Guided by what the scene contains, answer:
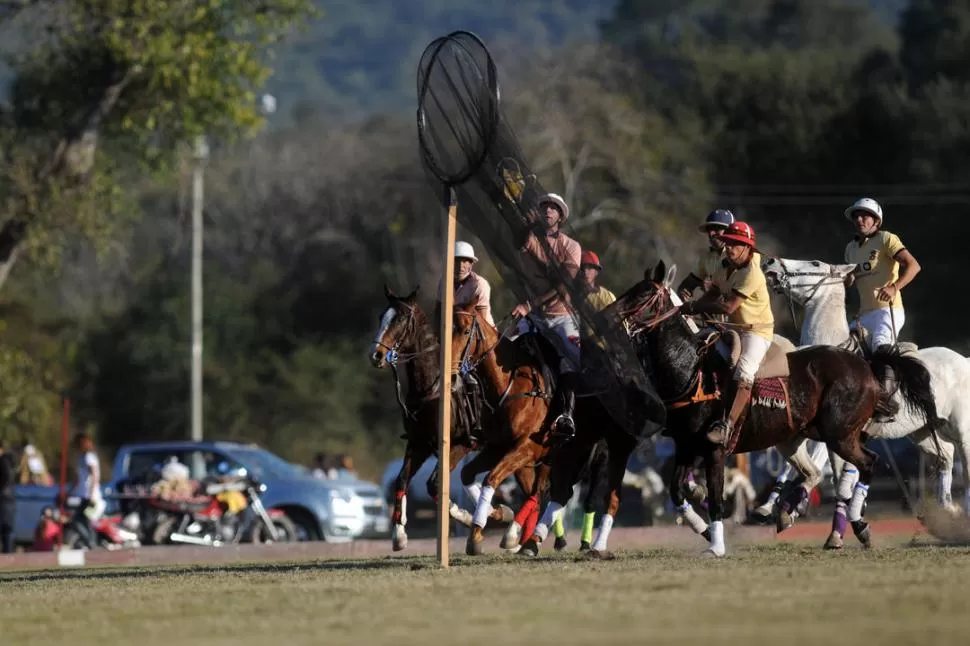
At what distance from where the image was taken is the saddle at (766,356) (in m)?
16.0

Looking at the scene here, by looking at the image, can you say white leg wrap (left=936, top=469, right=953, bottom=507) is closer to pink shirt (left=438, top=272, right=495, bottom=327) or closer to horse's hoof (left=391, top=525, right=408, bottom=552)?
pink shirt (left=438, top=272, right=495, bottom=327)

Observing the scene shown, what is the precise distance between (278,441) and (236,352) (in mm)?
5269

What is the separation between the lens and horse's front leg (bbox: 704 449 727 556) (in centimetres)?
1582

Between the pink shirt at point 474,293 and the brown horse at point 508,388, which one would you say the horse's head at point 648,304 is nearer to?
the brown horse at point 508,388

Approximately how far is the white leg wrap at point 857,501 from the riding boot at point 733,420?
66.7 inches

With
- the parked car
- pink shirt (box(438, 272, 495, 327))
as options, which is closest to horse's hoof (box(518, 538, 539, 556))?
pink shirt (box(438, 272, 495, 327))

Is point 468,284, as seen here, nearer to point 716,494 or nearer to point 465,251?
point 465,251

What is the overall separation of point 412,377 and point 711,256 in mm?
3068

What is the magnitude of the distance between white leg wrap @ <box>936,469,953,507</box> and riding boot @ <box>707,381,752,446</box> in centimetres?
306

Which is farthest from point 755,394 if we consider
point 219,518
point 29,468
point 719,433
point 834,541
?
point 29,468

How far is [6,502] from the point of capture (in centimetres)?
2816

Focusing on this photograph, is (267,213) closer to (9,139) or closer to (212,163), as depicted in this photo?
(212,163)

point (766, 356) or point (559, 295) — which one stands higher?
point (559, 295)

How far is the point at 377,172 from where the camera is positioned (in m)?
60.6
